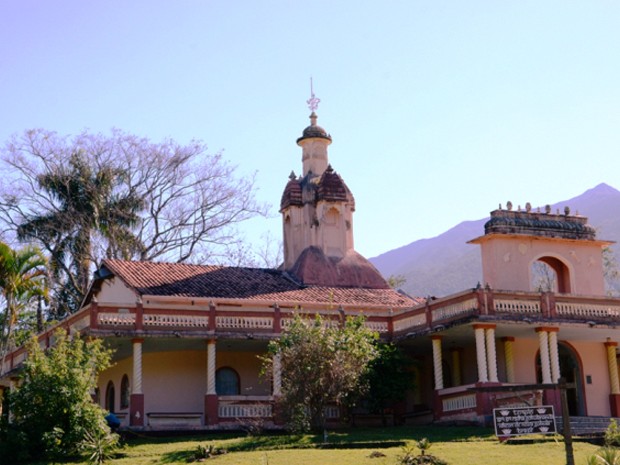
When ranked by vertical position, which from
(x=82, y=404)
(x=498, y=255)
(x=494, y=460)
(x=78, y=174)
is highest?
(x=78, y=174)

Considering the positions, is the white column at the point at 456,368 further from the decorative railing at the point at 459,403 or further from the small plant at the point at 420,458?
the small plant at the point at 420,458

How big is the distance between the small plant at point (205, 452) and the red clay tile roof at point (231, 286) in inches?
434

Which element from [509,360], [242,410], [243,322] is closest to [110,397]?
[242,410]

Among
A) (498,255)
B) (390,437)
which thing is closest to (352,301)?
(498,255)

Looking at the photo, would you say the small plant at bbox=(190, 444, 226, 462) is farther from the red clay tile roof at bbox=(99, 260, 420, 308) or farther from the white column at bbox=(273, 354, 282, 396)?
the red clay tile roof at bbox=(99, 260, 420, 308)

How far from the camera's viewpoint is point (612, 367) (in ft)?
121

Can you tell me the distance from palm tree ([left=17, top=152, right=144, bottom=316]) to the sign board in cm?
3024

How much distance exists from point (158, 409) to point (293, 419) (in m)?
7.54

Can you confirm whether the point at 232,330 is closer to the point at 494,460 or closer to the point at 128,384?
the point at 128,384

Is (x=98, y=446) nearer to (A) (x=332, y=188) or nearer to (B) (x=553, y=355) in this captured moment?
(B) (x=553, y=355)

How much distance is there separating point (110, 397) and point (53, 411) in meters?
11.0

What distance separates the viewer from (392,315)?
36875mm

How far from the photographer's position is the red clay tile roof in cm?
3747

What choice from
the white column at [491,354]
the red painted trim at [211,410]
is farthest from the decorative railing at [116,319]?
the white column at [491,354]
